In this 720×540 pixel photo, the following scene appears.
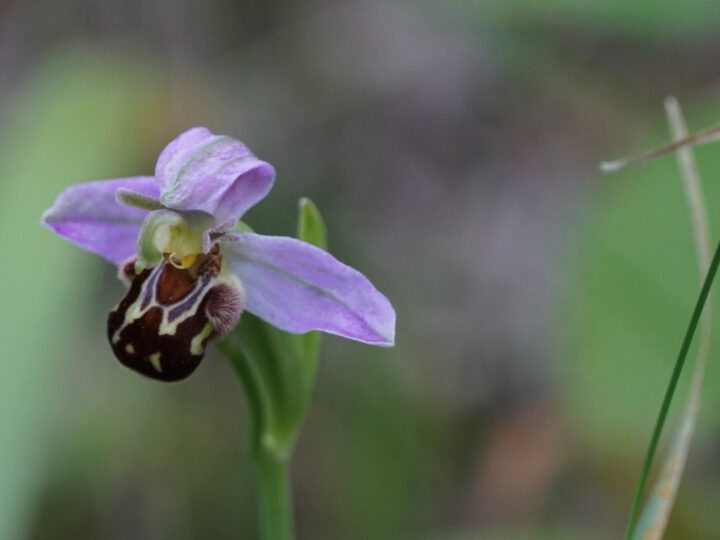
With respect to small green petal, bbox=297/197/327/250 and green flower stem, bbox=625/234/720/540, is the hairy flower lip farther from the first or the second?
green flower stem, bbox=625/234/720/540

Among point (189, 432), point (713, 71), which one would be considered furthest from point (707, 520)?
point (713, 71)

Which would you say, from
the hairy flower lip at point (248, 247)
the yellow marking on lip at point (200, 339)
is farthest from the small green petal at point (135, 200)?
the yellow marking on lip at point (200, 339)

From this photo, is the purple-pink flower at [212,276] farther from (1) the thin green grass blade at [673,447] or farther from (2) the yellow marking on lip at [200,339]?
(1) the thin green grass blade at [673,447]

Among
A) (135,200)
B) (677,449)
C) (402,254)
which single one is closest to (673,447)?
(677,449)

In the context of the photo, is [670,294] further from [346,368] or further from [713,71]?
[713,71]

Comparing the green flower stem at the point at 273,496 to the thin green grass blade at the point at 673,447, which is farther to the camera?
the green flower stem at the point at 273,496

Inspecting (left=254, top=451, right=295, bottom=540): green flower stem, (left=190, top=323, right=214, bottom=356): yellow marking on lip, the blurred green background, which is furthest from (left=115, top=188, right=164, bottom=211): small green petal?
the blurred green background
